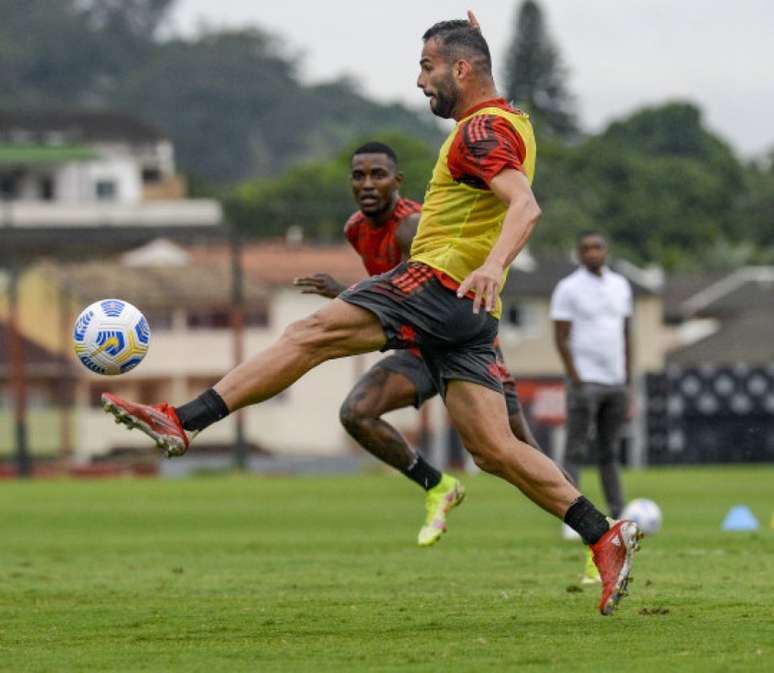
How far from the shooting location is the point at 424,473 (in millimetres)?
12875

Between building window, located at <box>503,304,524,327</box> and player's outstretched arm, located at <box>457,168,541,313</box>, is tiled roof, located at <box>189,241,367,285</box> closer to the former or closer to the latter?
building window, located at <box>503,304,524,327</box>

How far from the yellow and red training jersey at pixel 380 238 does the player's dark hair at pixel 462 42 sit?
2.74 metres

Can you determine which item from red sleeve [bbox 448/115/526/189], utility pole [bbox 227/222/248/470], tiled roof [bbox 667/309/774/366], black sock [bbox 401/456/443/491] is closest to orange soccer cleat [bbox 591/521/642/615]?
red sleeve [bbox 448/115/526/189]

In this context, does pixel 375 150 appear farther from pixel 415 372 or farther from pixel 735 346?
pixel 735 346

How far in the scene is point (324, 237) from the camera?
267ft

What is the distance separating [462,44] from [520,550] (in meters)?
6.10

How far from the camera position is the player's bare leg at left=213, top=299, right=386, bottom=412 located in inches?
373

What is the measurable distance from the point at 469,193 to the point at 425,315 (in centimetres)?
61

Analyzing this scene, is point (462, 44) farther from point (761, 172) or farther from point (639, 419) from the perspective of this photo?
point (761, 172)

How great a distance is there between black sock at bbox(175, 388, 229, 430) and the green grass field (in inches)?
36.4

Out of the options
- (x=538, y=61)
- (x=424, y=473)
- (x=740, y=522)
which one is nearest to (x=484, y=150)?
(x=424, y=473)

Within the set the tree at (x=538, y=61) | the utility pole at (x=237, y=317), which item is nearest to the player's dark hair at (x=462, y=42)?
the utility pole at (x=237, y=317)

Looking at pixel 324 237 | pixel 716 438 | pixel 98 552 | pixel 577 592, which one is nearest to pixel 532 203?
pixel 577 592

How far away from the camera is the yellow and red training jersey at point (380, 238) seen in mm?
12562
